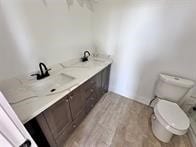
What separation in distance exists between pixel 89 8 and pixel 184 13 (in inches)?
56.6

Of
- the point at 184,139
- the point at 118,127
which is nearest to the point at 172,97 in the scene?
the point at 184,139

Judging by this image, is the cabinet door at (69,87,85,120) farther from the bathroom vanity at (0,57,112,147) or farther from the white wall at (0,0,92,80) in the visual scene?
the white wall at (0,0,92,80)

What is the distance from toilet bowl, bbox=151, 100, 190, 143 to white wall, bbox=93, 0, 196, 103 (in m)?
0.51

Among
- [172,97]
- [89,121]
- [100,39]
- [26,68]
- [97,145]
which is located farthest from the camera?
[100,39]

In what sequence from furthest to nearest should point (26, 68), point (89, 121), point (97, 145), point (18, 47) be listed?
point (89, 121) < point (97, 145) < point (26, 68) < point (18, 47)

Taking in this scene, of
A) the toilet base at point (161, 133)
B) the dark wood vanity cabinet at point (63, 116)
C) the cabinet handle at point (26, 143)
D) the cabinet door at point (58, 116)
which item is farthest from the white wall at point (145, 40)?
the cabinet handle at point (26, 143)

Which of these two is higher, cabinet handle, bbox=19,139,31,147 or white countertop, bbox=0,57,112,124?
cabinet handle, bbox=19,139,31,147

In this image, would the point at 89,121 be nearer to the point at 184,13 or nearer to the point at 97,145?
the point at 97,145

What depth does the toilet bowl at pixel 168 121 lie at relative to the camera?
1.22 meters

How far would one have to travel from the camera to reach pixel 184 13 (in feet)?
4.38

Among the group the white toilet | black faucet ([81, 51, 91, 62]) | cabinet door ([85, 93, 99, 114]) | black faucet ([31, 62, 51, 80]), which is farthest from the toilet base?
black faucet ([31, 62, 51, 80])

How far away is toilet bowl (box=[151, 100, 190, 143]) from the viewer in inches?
48.0

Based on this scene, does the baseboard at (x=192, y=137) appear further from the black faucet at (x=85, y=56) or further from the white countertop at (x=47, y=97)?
the black faucet at (x=85, y=56)

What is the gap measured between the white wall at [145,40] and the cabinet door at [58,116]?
50.2 inches
